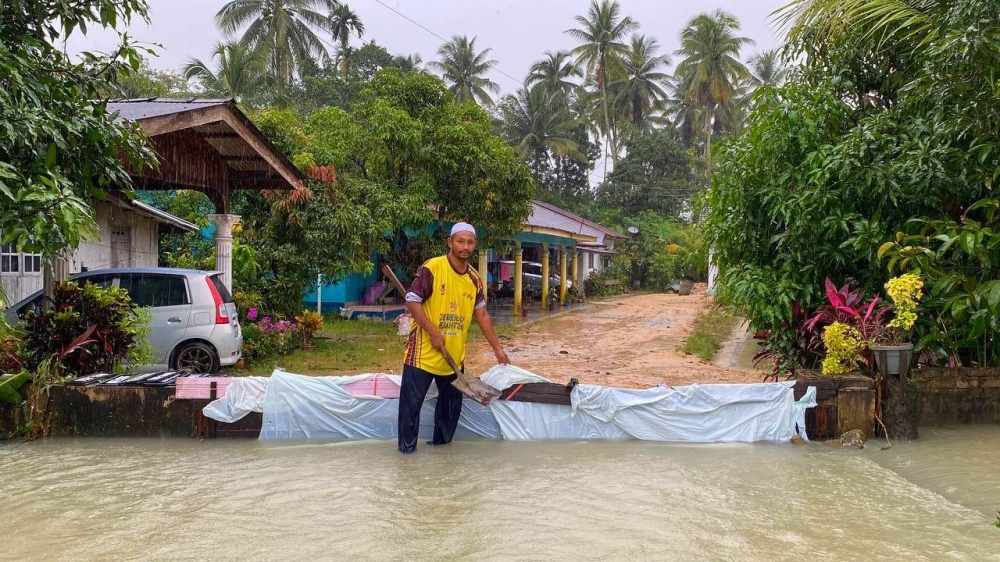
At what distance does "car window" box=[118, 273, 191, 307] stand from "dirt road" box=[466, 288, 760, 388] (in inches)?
168

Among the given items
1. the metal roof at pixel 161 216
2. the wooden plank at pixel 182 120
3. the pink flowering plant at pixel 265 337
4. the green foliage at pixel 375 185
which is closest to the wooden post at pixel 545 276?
the green foliage at pixel 375 185

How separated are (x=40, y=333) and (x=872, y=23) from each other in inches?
341

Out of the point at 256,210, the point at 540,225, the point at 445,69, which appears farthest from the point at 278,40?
the point at 256,210

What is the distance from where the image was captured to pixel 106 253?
1271cm

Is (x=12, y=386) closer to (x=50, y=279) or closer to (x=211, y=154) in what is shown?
(x=50, y=279)

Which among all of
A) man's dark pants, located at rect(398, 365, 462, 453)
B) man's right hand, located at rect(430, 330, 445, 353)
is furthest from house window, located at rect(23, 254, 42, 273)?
man's right hand, located at rect(430, 330, 445, 353)

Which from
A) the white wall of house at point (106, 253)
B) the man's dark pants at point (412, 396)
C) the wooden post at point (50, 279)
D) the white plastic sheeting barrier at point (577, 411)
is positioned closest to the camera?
the man's dark pants at point (412, 396)

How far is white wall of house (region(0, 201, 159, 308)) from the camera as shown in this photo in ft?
35.1

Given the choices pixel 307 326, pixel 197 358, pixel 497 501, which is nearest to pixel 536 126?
pixel 307 326

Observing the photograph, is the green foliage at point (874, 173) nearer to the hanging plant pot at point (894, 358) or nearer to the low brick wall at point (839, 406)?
the hanging plant pot at point (894, 358)

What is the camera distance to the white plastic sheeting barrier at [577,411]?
611cm

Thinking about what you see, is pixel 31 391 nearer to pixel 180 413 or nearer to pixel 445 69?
pixel 180 413

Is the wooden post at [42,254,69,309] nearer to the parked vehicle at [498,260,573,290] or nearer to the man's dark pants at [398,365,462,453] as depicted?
the man's dark pants at [398,365,462,453]

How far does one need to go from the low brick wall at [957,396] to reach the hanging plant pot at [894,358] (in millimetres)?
637
